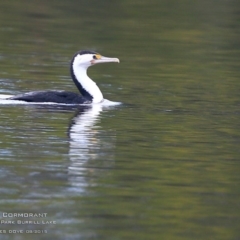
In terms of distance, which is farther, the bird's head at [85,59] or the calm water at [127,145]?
the bird's head at [85,59]

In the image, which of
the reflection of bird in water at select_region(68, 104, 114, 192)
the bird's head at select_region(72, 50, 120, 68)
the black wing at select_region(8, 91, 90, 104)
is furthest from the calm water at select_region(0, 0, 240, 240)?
the bird's head at select_region(72, 50, 120, 68)

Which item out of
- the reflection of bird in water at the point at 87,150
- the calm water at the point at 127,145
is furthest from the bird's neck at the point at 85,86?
the reflection of bird in water at the point at 87,150

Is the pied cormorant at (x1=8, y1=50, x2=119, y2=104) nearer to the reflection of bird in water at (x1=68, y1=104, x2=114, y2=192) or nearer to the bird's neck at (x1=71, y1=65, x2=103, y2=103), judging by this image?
the bird's neck at (x1=71, y1=65, x2=103, y2=103)

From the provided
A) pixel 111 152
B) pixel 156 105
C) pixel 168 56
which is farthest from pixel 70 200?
pixel 168 56

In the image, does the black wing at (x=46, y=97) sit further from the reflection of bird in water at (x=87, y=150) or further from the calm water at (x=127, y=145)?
the reflection of bird in water at (x=87, y=150)

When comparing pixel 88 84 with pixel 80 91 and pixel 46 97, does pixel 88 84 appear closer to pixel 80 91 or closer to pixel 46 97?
pixel 80 91

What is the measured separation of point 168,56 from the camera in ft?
77.7

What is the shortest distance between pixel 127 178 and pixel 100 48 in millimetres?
14869

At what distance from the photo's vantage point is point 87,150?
11.7 m

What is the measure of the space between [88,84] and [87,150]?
4.71m

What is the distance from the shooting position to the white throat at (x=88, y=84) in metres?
16.1

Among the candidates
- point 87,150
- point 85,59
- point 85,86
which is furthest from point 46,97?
point 87,150

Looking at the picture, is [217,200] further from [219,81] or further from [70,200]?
[219,81]

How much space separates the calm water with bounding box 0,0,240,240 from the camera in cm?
886
